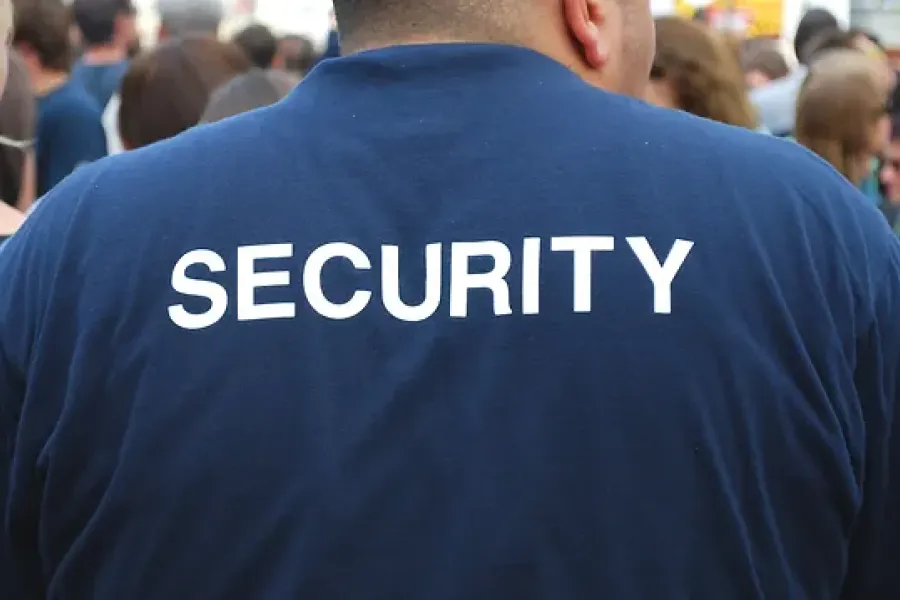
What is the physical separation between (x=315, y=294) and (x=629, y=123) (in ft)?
1.07

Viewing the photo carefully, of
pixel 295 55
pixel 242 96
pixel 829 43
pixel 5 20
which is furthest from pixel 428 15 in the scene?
pixel 295 55

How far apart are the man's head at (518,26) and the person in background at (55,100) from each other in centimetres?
344

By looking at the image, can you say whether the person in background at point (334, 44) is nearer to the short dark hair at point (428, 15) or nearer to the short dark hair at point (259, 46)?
the short dark hair at point (428, 15)

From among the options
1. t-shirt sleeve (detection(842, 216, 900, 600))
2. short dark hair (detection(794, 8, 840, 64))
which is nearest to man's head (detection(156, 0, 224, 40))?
short dark hair (detection(794, 8, 840, 64))

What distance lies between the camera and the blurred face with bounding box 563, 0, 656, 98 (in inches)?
Answer: 53.8

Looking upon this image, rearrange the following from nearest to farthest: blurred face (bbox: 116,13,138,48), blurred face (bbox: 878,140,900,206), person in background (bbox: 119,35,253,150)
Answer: person in background (bbox: 119,35,253,150)
blurred face (bbox: 878,140,900,206)
blurred face (bbox: 116,13,138,48)

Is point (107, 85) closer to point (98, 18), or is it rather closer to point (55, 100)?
point (98, 18)

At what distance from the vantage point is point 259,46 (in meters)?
7.18

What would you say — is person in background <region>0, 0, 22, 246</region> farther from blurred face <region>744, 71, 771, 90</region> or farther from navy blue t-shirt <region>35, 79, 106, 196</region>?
blurred face <region>744, 71, 771, 90</region>

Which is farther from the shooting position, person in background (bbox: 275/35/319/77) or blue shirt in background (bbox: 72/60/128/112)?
person in background (bbox: 275/35/319/77)

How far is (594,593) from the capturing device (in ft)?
4.02

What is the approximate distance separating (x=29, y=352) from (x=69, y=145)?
3.68 meters

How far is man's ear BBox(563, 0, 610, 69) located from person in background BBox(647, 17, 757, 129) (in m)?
2.15

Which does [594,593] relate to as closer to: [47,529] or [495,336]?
[495,336]
